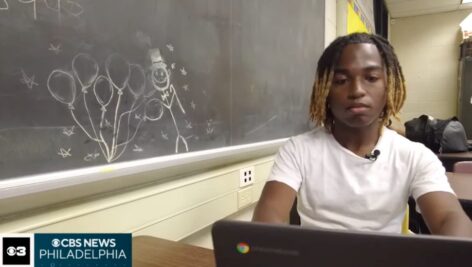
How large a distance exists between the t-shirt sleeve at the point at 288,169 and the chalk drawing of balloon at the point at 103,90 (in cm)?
55

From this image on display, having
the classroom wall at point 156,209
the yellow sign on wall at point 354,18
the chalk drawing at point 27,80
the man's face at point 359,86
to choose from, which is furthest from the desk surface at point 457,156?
the chalk drawing at point 27,80

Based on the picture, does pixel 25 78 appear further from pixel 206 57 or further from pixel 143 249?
pixel 206 57

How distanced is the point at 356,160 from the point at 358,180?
0.06 m

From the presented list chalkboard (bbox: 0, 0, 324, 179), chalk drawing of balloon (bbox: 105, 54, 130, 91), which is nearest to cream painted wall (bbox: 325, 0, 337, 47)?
chalkboard (bbox: 0, 0, 324, 179)

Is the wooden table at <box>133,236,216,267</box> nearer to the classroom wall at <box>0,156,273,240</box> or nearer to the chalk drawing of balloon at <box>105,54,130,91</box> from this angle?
the classroom wall at <box>0,156,273,240</box>

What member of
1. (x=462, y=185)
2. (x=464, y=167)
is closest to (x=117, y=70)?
(x=462, y=185)

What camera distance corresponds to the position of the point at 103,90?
91 cm

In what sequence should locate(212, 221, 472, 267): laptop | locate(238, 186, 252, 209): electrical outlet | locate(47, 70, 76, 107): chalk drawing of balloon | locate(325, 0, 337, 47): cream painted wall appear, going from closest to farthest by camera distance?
locate(212, 221, 472, 267): laptop, locate(47, 70, 76, 107): chalk drawing of balloon, locate(238, 186, 252, 209): electrical outlet, locate(325, 0, 337, 47): cream painted wall

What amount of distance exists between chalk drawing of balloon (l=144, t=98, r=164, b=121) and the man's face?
1.84 feet

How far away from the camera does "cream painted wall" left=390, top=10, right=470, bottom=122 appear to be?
5520mm

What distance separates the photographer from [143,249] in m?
0.89

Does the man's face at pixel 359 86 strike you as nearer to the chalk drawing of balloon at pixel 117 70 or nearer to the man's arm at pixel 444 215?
the man's arm at pixel 444 215

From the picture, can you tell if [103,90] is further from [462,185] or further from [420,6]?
[420,6]

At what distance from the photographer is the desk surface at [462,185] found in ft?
5.22
